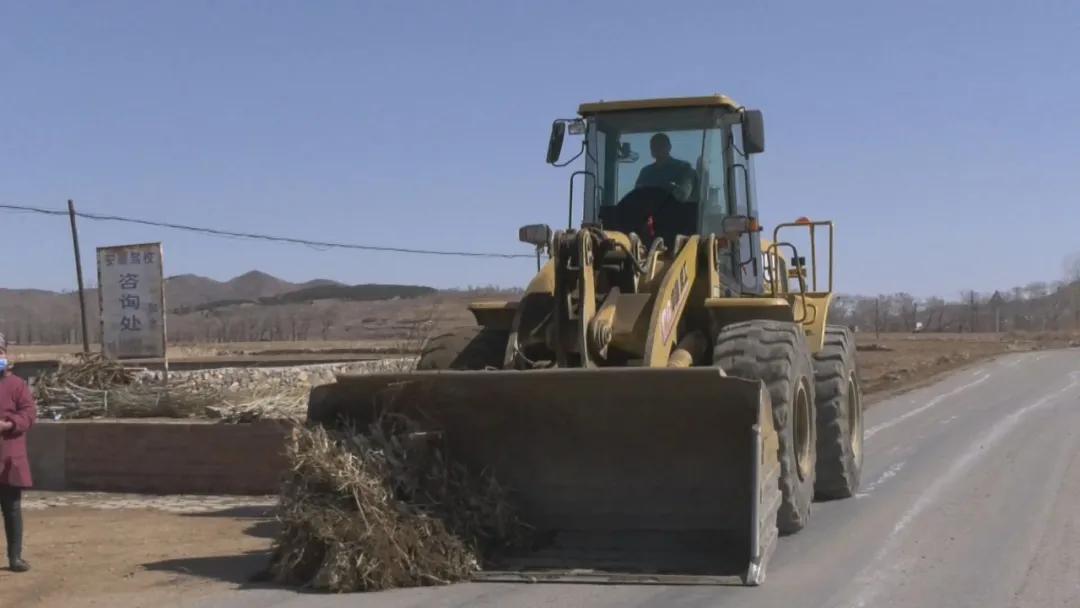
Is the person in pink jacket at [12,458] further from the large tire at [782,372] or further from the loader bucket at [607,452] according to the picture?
the large tire at [782,372]

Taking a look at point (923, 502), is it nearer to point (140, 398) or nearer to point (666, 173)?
point (666, 173)

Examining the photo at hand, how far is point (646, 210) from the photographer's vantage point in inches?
428

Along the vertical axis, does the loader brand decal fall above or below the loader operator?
below

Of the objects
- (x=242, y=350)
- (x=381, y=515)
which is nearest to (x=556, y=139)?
(x=381, y=515)

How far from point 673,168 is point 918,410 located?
1219cm

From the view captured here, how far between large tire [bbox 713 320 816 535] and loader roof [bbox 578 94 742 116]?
87.8 inches

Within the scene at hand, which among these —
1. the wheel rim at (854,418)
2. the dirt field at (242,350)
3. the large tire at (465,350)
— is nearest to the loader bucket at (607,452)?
the large tire at (465,350)

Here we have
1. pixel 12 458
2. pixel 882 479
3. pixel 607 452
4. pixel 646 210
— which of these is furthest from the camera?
pixel 882 479

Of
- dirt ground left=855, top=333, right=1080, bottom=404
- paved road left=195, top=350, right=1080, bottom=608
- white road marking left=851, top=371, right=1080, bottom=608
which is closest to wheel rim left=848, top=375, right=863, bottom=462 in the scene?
paved road left=195, top=350, right=1080, bottom=608

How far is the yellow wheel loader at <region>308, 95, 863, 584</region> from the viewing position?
27.2 ft

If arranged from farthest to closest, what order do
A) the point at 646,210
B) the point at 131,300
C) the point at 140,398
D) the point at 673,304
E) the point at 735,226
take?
the point at 131,300 < the point at 140,398 < the point at 646,210 < the point at 735,226 < the point at 673,304

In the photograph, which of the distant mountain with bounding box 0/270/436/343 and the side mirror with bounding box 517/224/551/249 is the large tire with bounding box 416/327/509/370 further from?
the distant mountain with bounding box 0/270/436/343

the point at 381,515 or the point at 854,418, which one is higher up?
the point at 854,418

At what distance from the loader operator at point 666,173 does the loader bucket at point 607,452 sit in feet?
9.27
